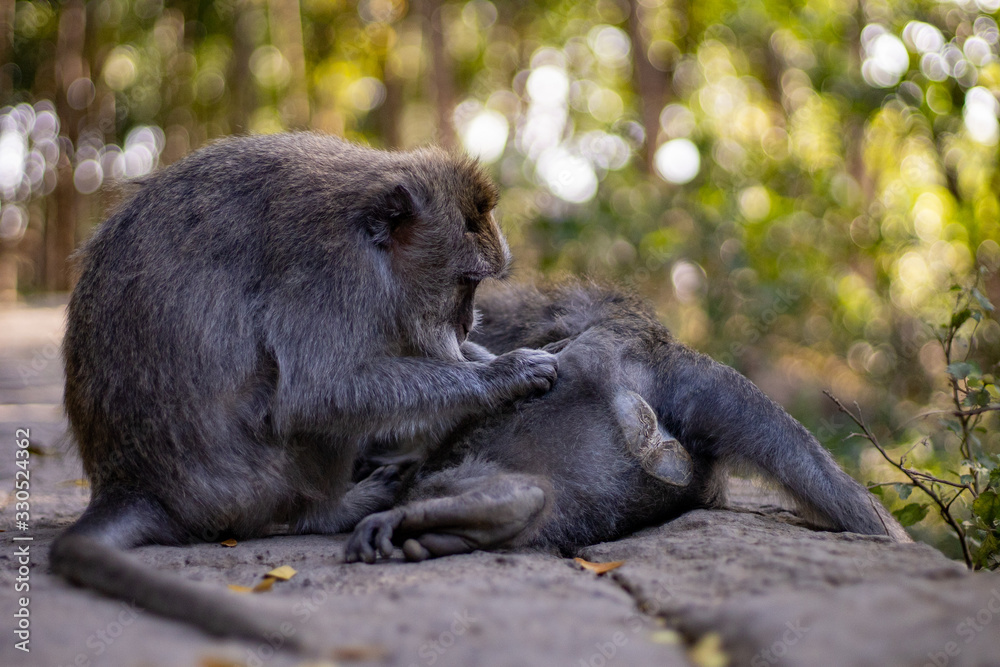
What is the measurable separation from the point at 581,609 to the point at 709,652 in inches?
15.8

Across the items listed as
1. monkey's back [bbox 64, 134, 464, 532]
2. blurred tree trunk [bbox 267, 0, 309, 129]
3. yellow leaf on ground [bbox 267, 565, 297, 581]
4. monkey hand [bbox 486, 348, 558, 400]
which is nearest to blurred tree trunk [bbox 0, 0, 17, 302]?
blurred tree trunk [bbox 267, 0, 309, 129]

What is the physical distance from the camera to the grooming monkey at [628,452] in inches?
138

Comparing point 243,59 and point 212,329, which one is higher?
point 243,59

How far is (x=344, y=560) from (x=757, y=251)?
25.1 feet

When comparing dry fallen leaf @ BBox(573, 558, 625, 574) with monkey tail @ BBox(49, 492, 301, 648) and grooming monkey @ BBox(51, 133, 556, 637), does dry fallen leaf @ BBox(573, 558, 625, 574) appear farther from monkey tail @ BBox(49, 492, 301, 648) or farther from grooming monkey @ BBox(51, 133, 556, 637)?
monkey tail @ BBox(49, 492, 301, 648)

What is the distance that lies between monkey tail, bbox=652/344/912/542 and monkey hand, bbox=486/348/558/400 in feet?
1.60

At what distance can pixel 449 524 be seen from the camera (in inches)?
122

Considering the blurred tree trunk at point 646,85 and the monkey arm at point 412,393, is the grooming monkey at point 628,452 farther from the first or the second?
the blurred tree trunk at point 646,85

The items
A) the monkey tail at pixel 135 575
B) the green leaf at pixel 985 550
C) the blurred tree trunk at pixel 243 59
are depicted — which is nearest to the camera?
the monkey tail at pixel 135 575

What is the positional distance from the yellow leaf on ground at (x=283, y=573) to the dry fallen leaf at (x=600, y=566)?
3.33 ft

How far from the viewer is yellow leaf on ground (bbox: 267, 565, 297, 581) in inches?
116

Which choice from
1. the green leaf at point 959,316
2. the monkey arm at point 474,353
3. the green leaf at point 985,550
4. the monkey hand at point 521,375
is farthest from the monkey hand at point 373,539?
the green leaf at point 959,316

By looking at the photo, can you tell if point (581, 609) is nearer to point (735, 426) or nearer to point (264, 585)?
point (264, 585)

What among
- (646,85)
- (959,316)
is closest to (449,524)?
(959,316)
